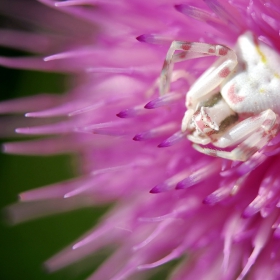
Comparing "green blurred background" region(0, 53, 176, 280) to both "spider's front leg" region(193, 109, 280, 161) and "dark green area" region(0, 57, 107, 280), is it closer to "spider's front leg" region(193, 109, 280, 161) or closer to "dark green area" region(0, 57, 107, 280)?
"dark green area" region(0, 57, 107, 280)

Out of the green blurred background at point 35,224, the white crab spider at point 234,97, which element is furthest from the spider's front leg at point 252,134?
the green blurred background at point 35,224

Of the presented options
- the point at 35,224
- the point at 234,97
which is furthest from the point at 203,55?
the point at 35,224

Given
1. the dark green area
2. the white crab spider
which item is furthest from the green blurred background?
the white crab spider

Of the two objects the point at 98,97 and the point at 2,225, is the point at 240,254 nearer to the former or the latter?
the point at 98,97

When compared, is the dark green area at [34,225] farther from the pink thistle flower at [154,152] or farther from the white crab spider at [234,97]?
the white crab spider at [234,97]

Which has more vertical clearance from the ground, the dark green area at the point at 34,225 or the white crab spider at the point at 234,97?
the white crab spider at the point at 234,97

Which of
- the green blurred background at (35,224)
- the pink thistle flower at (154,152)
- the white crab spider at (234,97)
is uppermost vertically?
the white crab spider at (234,97)
